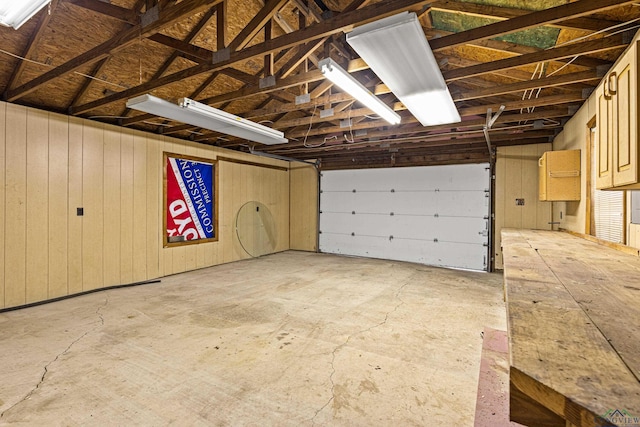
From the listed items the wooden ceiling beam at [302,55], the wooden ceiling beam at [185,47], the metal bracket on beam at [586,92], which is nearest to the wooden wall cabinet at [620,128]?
the metal bracket on beam at [586,92]

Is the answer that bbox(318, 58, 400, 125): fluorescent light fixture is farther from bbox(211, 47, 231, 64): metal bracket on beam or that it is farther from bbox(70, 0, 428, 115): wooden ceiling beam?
Result: bbox(211, 47, 231, 64): metal bracket on beam

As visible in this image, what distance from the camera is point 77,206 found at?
4.10 m

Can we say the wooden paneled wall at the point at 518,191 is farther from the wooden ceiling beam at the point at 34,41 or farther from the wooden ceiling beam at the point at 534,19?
the wooden ceiling beam at the point at 34,41

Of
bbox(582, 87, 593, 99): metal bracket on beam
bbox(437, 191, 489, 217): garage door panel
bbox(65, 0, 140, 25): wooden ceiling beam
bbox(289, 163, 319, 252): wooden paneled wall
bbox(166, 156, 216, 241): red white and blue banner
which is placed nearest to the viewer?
bbox(65, 0, 140, 25): wooden ceiling beam

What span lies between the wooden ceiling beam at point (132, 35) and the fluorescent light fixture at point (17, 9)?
54 cm

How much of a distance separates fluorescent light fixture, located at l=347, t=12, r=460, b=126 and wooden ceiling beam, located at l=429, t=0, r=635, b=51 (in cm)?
21

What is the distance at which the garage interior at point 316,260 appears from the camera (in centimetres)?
167

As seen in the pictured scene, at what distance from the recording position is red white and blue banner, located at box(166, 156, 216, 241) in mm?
5289

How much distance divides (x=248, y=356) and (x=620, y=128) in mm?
2856

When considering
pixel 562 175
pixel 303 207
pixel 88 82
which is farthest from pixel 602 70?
pixel 303 207

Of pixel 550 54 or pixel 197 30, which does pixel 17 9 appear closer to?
pixel 197 30

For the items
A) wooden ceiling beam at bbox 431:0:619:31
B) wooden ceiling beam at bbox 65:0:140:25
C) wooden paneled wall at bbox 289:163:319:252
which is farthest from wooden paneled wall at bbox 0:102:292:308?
wooden ceiling beam at bbox 431:0:619:31

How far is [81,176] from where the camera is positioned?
413 centimetres

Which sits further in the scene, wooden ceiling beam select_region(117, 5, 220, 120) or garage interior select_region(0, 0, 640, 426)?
wooden ceiling beam select_region(117, 5, 220, 120)
